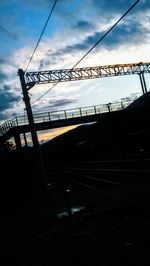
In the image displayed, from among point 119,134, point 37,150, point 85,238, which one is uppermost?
point 119,134

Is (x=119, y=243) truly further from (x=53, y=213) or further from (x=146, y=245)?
(x=53, y=213)

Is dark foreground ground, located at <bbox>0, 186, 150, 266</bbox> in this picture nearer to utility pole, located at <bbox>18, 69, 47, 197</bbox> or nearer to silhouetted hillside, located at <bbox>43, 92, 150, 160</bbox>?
utility pole, located at <bbox>18, 69, 47, 197</bbox>

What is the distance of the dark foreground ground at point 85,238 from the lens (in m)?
5.89

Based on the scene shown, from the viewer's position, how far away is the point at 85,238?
23.9ft

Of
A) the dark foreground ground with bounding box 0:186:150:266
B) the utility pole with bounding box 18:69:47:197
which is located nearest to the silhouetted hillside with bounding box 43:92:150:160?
the utility pole with bounding box 18:69:47:197

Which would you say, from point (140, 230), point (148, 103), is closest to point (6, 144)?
point (140, 230)

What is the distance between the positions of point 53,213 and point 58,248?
447cm

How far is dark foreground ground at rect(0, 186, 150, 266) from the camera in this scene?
5895 mm

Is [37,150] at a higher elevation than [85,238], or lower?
higher

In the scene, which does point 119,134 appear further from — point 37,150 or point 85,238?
point 85,238

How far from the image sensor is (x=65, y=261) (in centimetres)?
611

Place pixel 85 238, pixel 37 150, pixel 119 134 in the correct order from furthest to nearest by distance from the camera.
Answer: pixel 119 134
pixel 37 150
pixel 85 238

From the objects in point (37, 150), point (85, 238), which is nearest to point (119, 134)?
point (37, 150)

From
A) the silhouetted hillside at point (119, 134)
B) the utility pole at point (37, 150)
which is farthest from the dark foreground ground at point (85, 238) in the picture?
the silhouetted hillside at point (119, 134)
